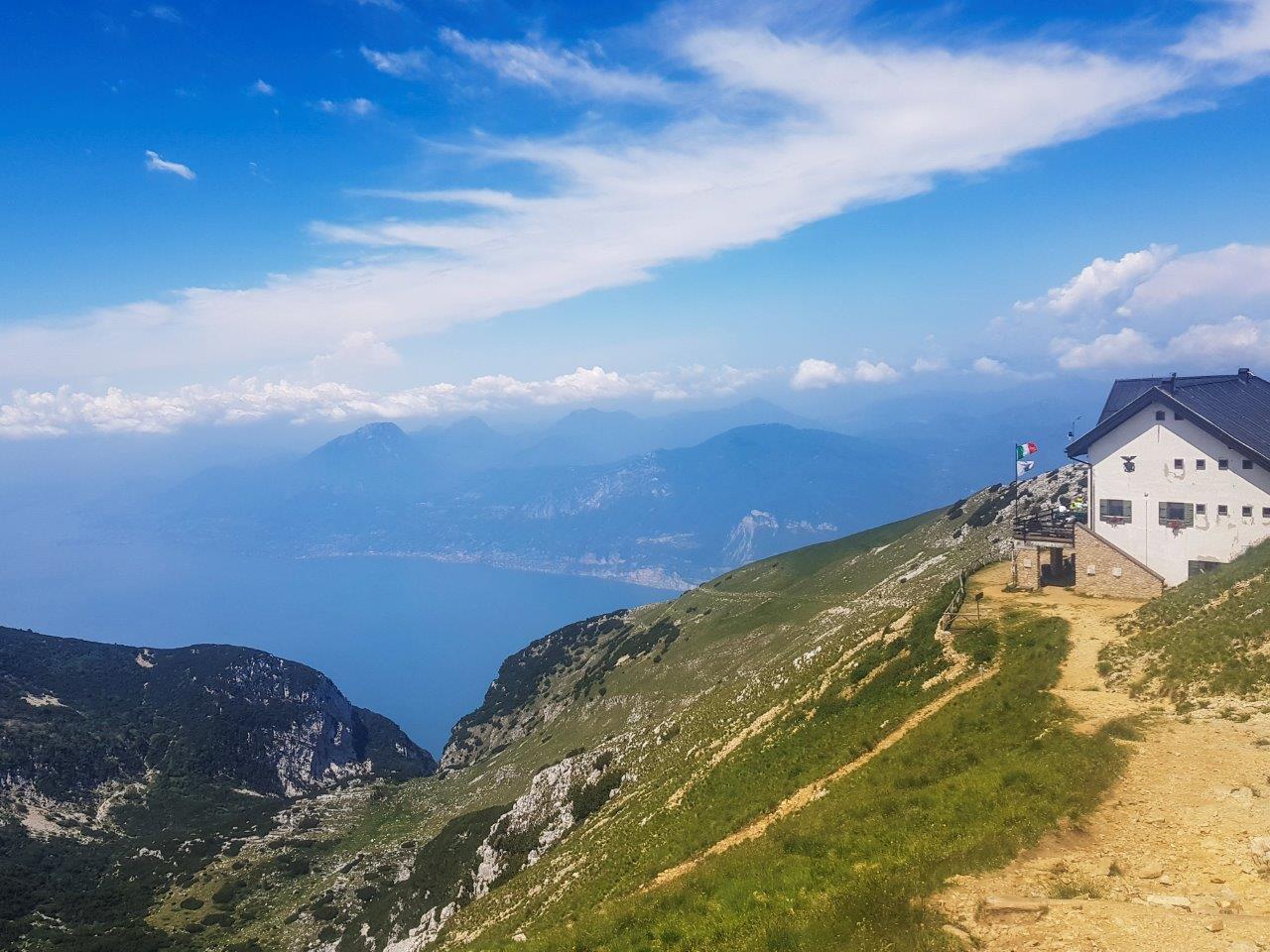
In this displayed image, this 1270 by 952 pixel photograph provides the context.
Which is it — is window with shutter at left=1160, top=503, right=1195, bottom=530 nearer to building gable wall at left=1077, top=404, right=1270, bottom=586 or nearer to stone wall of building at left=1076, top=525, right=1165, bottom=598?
building gable wall at left=1077, top=404, right=1270, bottom=586

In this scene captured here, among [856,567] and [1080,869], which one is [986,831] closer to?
[1080,869]

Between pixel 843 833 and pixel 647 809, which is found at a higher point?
pixel 843 833

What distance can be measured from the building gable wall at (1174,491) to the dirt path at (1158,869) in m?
20.5

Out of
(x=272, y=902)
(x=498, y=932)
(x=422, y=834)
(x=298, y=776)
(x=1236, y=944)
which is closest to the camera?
(x=1236, y=944)

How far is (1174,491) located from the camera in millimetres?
36500

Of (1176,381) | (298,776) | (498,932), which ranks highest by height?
(1176,381)

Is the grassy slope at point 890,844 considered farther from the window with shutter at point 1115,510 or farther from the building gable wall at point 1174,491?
the window with shutter at point 1115,510

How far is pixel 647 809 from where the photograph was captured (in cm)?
3281

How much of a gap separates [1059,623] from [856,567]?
68.1m

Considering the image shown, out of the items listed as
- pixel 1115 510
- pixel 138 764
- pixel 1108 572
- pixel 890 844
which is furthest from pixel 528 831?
pixel 138 764

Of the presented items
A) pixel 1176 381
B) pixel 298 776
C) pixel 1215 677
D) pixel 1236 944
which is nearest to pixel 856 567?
pixel 1176 381

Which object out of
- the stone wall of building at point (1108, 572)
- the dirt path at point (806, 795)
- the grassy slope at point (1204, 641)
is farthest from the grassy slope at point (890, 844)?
the stone wall of building at point (1108, 572)

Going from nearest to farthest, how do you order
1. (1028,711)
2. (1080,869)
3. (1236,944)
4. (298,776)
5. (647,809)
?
(1236,944) < (1080,869) < (1028,711) < (647,809) < (298,776)

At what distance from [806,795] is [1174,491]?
2815 centimetres
